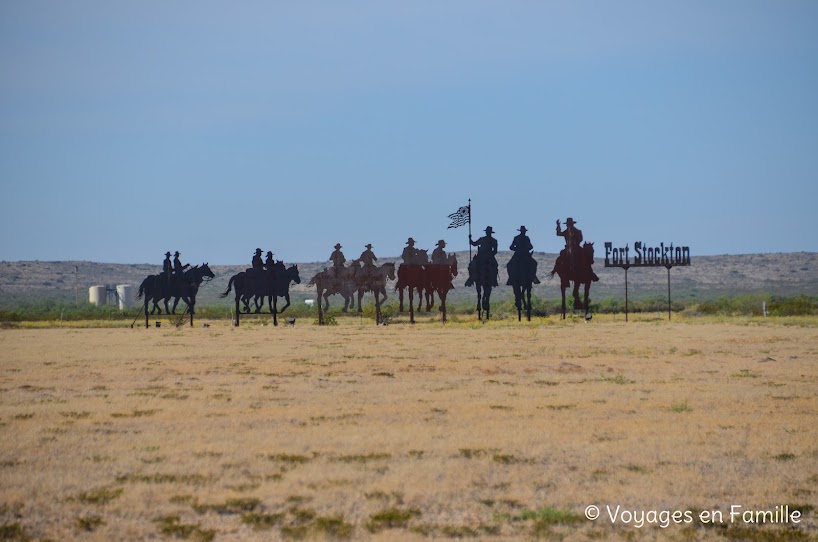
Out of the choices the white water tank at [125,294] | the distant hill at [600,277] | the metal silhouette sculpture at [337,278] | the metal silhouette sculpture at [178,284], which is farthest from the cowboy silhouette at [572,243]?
the distant hill at [600,277]

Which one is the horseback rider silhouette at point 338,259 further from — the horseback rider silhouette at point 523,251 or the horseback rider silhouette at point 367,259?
the horseback rider silhouette at point 523,251

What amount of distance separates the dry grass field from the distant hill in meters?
85.9

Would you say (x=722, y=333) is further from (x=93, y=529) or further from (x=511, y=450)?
(x=93, y=529)

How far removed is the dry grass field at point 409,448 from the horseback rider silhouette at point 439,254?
20418 millimetres

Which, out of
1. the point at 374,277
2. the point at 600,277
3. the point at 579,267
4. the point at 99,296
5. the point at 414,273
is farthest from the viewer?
the point at 600,277

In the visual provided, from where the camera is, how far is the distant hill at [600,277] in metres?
116

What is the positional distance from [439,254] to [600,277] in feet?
273

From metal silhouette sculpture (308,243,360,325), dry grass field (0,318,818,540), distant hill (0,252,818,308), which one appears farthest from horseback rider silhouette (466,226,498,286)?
distant hill (0,252,818,308)

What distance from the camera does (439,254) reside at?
47125 mm

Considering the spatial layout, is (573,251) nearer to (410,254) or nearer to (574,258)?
(574,258)

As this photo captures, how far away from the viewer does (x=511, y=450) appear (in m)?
13.4

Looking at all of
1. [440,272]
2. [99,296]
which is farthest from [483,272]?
[99,296]

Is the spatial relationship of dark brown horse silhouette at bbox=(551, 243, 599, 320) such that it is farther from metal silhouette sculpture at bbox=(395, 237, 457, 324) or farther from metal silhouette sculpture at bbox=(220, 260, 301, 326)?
metal silhouette sculpture at bbox=(220, 260, 301, 326)

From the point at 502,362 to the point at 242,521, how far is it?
1636cm
